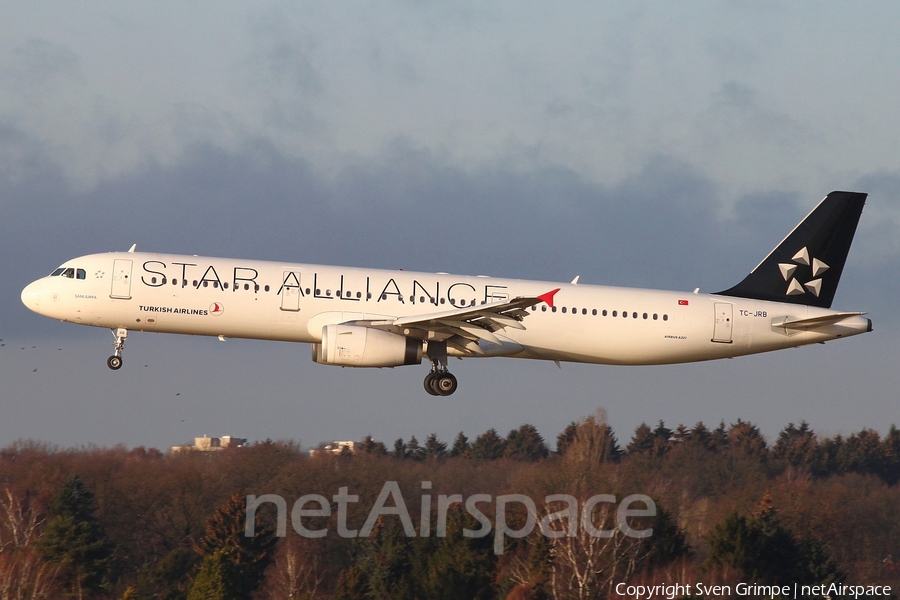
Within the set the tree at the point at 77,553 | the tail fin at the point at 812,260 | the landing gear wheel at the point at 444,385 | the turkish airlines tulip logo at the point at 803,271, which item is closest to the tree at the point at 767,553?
the tail fin at the point at 812,260

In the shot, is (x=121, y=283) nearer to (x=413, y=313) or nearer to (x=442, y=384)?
(x=413, y=313)

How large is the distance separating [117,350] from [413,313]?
10122 millimetres

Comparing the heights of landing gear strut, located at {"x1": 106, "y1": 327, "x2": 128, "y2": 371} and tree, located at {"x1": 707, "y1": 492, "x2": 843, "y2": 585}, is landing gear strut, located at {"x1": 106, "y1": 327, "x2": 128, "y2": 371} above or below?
above

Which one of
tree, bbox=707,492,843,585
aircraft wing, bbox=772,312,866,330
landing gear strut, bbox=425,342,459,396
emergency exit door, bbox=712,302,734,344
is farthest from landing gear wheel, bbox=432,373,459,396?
tree, bbox=707,492,843,585

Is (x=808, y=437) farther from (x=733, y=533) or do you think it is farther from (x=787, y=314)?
(x=787, y=314)

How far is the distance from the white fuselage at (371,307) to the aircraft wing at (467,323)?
2.08 ft

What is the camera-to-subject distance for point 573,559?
178 feet

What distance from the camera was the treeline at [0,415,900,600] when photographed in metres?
57.5

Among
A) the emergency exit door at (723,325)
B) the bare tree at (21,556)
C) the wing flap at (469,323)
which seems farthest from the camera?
the bare tree at (21,556)

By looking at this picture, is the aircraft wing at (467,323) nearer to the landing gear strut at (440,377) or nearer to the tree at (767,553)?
the landing gear strut at (440,377)

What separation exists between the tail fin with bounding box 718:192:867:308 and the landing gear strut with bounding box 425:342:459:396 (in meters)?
10.9

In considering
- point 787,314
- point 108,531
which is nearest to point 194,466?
point 108,531

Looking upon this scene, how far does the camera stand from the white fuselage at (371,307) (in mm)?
41219

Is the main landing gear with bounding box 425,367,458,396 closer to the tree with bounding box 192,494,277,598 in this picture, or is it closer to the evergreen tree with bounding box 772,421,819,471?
the tree with bounding box 192,494,277,598
